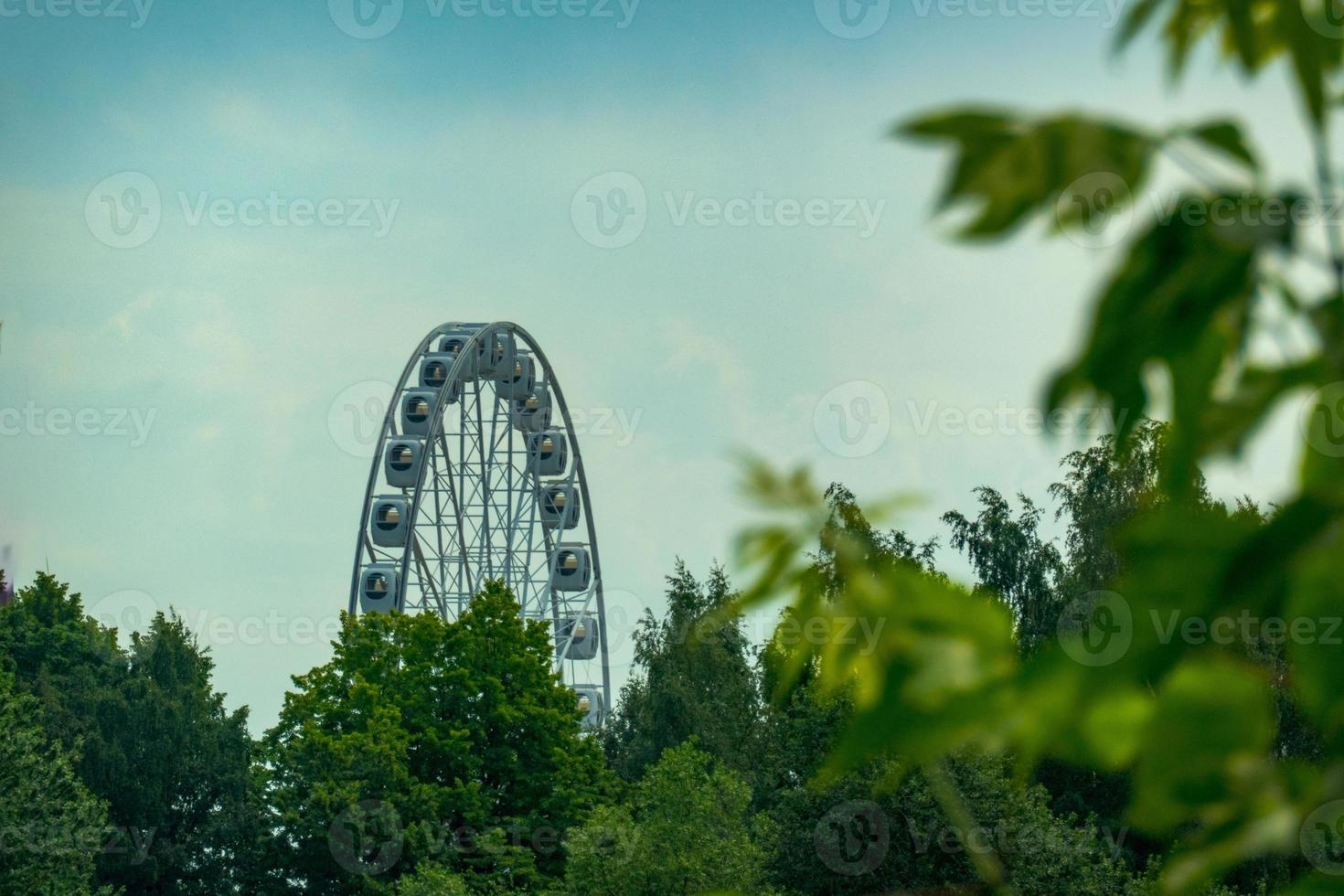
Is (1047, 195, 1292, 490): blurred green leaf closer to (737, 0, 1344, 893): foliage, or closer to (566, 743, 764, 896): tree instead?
(737, 0, 1344, 893): foliage

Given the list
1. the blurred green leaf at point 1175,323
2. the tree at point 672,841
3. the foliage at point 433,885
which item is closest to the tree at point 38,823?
the foliage at point 433,885

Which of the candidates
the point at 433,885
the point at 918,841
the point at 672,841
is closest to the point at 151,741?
the point at 433,885

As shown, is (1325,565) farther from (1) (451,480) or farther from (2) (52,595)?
(2) (52,595)

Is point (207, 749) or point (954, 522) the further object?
point (207, 749)

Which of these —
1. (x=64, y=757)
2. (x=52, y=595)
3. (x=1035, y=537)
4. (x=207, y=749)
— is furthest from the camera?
(x=52, y=595)

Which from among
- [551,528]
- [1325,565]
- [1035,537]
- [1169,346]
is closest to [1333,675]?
[1325,565]

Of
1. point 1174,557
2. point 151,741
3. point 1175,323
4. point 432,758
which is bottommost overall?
point 1174,557

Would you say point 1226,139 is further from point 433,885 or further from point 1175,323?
point 433,885
